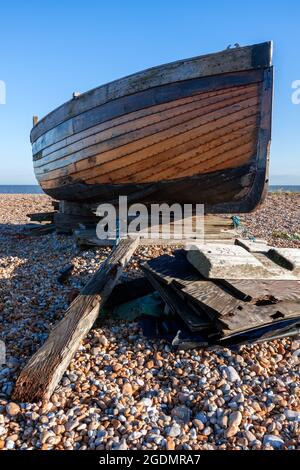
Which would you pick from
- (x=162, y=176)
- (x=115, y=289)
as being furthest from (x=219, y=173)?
(x=115, y=289)

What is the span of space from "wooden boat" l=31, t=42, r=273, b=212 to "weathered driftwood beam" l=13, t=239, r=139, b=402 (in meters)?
1.88

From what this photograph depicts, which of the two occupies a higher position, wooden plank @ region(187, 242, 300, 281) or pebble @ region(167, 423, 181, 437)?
wooden plank @ region(187, 242, 300, 281)

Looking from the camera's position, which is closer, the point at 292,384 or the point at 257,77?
the point at 292,384

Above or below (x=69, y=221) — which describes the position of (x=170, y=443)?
below

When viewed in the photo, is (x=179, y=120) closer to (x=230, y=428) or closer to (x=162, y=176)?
(x=162, y=176)

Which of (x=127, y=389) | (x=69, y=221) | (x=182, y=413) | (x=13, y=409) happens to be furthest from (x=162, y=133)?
(x=13, y=409)

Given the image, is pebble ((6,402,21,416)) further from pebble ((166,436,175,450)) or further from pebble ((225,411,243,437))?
pebble ((225,411,243,437))

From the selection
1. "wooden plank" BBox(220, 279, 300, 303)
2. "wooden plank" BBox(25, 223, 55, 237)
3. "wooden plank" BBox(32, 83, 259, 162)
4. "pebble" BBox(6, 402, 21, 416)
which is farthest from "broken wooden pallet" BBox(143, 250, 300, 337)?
"wooden plank" BBox(25, 223, 55, 237)

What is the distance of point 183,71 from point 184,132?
724mm

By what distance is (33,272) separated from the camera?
4.88 m

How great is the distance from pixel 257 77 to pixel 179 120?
1.02 metres

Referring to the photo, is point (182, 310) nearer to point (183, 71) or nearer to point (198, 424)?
point (198, 424)

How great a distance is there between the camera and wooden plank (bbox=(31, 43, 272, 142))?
4414 millimetres

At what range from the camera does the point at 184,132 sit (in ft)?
15.7
